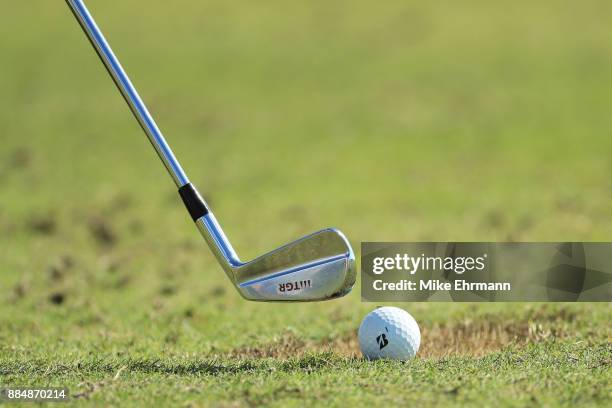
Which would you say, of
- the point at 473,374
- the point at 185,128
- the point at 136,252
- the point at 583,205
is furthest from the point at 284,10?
the point at 473,374

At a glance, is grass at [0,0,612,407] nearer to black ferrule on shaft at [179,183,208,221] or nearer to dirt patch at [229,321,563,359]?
dirt patch at [229,321,563,359]

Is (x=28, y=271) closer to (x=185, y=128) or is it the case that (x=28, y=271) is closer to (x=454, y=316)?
(x=454, y=316)

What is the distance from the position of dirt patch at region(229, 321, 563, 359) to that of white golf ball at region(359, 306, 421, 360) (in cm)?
28

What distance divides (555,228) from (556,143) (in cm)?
708

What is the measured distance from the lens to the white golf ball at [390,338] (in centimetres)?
571

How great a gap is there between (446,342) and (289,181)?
10788 millimetres

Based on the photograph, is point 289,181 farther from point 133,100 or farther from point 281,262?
point 281,262

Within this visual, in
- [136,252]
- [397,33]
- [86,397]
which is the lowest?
[86,397]

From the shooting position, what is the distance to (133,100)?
5820 millimetres

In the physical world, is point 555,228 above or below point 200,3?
below

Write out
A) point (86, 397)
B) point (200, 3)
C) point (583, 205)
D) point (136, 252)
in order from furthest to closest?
point (200, 3), point (583, 205), point (136, 252), point (86, 397)

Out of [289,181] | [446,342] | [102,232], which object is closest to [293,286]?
[446,342]

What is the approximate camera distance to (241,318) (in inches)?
328

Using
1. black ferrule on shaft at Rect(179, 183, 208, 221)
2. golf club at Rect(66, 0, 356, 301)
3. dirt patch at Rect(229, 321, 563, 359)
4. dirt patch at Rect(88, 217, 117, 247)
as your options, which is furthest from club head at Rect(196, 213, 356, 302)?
dirt patch at Rect(88, 217, 117, 247)
